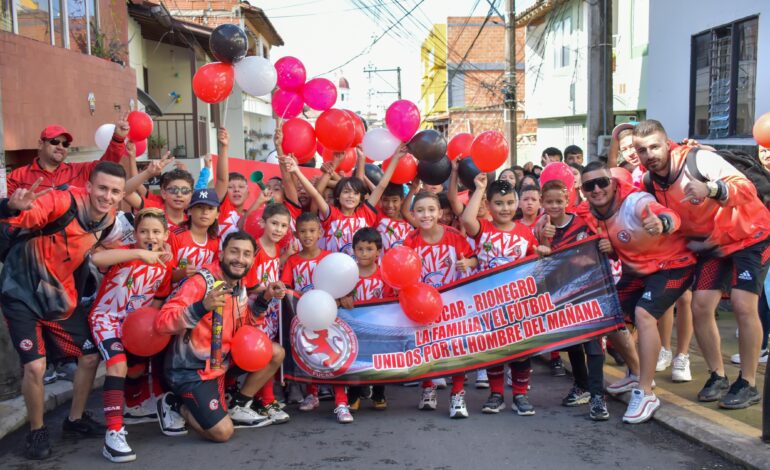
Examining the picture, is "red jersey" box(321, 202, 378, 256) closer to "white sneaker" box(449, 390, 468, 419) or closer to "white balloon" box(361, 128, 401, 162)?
"white balloon" box(361, 128, 401, 162)

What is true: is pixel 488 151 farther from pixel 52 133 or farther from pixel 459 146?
pixel 52 133

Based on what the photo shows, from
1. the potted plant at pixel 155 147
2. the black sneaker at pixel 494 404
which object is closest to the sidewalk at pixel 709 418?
the black sneaker at pixel 494 404

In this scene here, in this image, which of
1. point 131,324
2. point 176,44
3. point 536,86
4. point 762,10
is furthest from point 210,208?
Result: point 536,86

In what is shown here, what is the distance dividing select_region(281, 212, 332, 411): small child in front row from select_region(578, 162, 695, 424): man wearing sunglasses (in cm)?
213

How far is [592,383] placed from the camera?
5711 mm

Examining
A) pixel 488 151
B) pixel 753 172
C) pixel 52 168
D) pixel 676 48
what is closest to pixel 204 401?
pixel 52 168

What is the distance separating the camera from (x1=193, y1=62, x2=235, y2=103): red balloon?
6.55 metres

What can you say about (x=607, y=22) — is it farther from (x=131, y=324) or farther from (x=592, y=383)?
(x=131, y=324)

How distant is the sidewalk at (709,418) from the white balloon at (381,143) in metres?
2.75

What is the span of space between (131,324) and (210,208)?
3.71 feet

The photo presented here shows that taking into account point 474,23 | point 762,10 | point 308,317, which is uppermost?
point 474,23

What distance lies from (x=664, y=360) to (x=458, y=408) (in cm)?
222

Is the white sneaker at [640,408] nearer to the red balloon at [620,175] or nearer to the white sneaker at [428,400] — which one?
the white sneaker at [428,400]

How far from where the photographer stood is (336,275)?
220 inches
